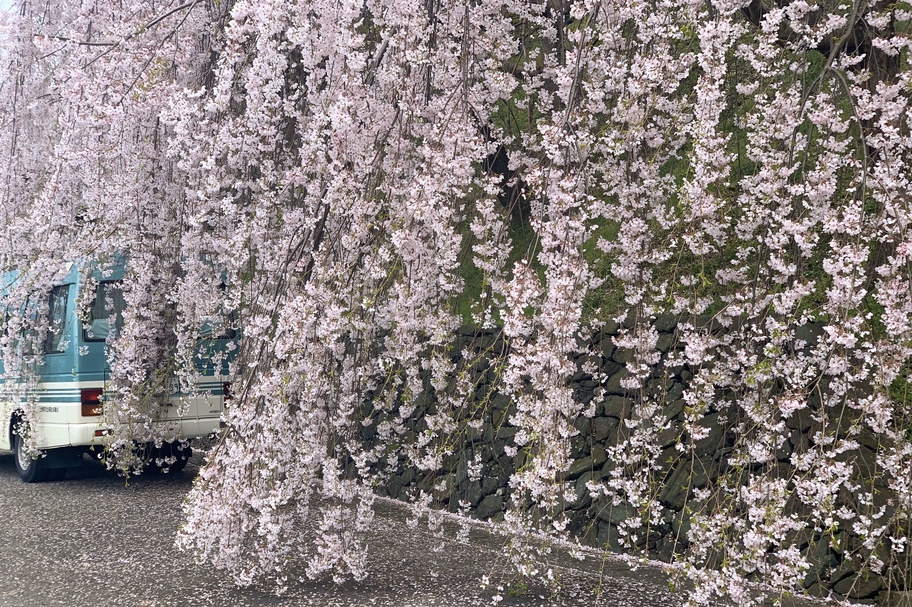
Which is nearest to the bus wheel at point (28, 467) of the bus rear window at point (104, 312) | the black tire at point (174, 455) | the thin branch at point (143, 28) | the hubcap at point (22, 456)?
the hubcap at point (22, 456)

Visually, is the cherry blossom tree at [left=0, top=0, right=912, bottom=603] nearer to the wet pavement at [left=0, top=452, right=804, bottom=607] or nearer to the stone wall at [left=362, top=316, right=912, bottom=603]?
the stone wall at [left=362, top=316, right=912, bottom=603]

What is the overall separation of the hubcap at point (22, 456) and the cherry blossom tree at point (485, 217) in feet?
12.5

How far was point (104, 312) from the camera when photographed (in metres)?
8.58

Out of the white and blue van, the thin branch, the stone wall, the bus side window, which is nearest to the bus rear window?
the white and blue van

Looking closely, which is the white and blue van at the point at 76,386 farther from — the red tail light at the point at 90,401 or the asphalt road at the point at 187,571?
the asphalt road at the point at 187,571

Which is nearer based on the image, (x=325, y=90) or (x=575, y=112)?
(x=575, y=112)

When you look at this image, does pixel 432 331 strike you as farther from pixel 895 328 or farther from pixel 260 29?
pixel 895 328

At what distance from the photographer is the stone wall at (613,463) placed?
16.5 ft

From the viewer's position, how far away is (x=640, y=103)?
4.31m

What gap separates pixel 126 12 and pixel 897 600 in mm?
6228

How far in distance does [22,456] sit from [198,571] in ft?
15.3

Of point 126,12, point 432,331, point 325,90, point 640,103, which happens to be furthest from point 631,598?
point 126,12

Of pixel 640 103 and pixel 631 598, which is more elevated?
pixel 640 103

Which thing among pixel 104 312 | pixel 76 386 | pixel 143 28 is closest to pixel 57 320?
pixel 104 312
